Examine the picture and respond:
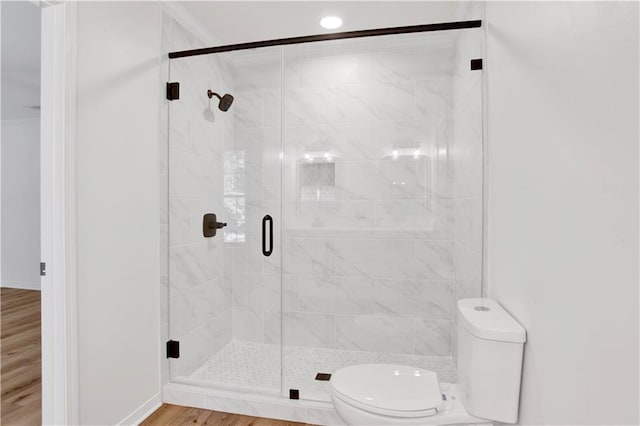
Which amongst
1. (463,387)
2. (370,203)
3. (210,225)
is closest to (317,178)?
(370,203)

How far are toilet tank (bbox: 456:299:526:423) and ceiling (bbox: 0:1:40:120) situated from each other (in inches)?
119

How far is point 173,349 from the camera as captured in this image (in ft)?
7.36

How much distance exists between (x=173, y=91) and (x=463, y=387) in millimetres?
2223

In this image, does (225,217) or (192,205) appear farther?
(225,217)

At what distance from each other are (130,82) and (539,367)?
222 centimetres

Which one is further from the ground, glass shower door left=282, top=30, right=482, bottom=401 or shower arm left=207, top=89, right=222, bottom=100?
shower arm left=207, top=89, right=222, bottom=100

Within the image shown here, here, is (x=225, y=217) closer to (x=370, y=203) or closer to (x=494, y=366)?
(x=370, y=203)

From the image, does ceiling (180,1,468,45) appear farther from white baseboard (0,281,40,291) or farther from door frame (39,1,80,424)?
white baseboard (0,281,40,291)

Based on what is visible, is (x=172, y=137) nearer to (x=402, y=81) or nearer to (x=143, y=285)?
(x=143, y=285)

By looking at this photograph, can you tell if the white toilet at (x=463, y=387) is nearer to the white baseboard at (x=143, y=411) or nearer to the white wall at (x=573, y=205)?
the white wall at (x=573, y=205)

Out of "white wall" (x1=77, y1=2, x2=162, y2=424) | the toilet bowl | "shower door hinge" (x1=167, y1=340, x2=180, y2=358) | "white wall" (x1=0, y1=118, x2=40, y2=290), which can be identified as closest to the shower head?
"white wall" (x1=77, y1=2, x2=162, y2=424)

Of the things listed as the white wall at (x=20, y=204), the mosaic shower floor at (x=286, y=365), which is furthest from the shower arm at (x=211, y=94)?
the white wall at (x=20, y=204)

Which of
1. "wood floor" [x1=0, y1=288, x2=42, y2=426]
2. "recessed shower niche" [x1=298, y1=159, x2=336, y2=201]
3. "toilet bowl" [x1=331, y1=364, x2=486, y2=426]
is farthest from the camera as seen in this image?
Result: "recessed shower niche" [x1=298, y1=159, x2=336, y2=201]

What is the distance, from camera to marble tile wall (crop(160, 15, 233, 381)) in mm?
2248
